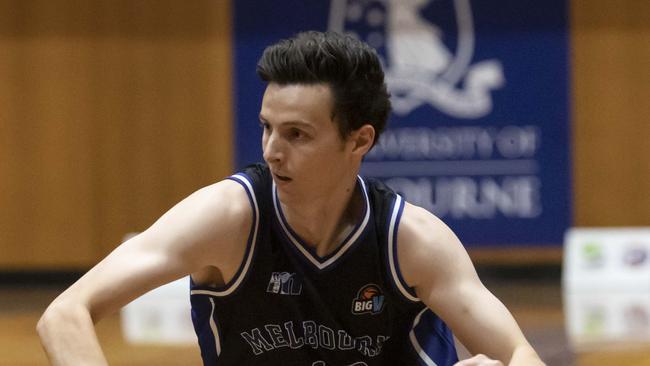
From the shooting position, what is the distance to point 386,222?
2986 mm

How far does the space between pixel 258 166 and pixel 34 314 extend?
4.74 meters

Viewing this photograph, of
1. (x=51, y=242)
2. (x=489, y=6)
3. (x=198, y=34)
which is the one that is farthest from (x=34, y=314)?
(x=489, y=6)

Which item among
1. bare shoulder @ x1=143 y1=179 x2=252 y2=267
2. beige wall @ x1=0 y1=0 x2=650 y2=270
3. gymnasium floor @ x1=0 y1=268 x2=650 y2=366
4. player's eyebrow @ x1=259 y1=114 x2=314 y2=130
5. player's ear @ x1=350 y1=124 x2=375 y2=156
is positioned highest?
player's eyebrow @ x1=259 y1=114 x2=314 y2=130

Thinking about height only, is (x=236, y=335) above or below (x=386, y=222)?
below

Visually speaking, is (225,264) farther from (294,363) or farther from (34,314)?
(34,314)

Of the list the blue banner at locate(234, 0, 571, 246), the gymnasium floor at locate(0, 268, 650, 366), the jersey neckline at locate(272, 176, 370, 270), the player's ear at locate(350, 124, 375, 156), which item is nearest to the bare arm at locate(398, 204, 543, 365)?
the jersey neckline at locate(272, 176, 370, 270)

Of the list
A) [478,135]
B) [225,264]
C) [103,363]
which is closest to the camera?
[103,363]

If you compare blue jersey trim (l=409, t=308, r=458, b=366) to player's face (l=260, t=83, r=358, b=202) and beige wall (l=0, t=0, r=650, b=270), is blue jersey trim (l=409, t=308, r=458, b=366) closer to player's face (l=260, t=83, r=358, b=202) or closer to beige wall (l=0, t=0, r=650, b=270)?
player's face (l=260, t=83, r=358, b=202)

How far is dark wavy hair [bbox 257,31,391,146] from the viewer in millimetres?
2785

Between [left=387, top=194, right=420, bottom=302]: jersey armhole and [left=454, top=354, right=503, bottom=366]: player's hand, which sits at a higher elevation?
[left=387, top=194, right=420, bottom=302]: jersey armhole

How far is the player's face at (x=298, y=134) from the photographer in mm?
2750

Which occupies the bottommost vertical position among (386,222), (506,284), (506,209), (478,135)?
(506,284)

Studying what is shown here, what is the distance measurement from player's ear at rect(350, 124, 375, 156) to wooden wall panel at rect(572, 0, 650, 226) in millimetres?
5930

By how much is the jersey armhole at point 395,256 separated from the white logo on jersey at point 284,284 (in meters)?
0.25
